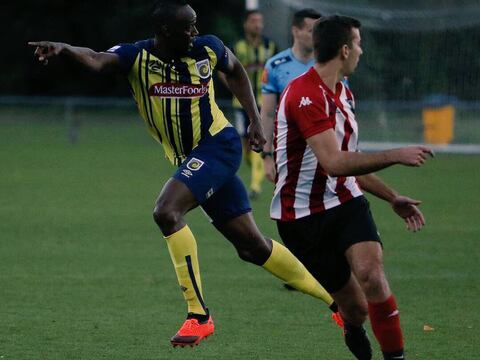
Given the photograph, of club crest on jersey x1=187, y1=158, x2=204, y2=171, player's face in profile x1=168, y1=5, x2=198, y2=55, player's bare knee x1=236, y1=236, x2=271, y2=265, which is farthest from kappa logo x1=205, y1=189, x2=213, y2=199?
player's face in profile x1=168, y1=5, x2=198, y2=55

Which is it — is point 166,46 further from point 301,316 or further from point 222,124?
point 301,316

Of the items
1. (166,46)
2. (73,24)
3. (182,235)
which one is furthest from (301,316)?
(73,24)

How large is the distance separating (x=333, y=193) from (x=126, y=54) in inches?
72.4

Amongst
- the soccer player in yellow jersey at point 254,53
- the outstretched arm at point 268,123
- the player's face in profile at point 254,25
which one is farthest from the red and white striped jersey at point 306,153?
the player's face in profile at point 254,25

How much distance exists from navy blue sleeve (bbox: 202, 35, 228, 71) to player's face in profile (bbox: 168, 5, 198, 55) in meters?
0.26

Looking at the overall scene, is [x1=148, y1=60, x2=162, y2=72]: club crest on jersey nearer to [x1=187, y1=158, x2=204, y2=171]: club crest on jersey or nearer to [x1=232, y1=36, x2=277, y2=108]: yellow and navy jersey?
[x1=187, y1=158, x2=204, y2=171]: club crest on jersey

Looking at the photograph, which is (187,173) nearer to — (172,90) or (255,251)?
(172,90)

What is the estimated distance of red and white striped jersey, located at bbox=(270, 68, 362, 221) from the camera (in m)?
6.03

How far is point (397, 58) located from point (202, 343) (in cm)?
1467

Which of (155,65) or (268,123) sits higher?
(155,65)

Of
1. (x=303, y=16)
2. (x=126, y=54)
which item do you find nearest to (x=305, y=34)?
(x=303, y=16)

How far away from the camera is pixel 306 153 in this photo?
A: 620 cm

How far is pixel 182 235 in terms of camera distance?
7.02 meters

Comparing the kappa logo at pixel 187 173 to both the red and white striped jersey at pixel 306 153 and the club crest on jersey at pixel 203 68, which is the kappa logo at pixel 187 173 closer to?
the club crest on jersey at pixel 203 68
